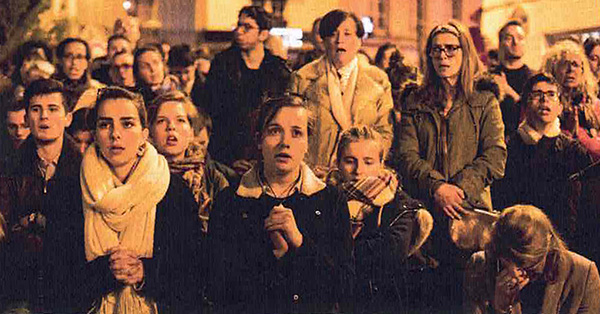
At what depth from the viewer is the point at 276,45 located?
818cm

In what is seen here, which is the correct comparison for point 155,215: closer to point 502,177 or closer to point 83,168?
point 83,168

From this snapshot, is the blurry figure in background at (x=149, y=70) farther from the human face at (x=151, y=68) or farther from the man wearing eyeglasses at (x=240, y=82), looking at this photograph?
the man wearing eyeglasses at (x=240, y=82)

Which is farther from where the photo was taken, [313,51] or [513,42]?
[313,51]

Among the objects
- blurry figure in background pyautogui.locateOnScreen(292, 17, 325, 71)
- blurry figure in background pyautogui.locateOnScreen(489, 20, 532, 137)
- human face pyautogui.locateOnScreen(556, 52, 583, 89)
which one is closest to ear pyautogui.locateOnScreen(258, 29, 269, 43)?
blurry figure in background pyautogui.locateOnScreen(292, 17, 325, 71)

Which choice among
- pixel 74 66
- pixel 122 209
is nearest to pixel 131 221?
pixel 122 209

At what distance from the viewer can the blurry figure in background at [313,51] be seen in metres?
7.96

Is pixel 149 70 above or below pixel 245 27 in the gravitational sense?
below

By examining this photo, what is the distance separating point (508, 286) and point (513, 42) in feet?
7.15

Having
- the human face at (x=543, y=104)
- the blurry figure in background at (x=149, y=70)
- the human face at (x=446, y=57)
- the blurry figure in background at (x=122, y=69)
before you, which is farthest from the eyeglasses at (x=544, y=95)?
the blurry figure in background at (x=122, y=69)

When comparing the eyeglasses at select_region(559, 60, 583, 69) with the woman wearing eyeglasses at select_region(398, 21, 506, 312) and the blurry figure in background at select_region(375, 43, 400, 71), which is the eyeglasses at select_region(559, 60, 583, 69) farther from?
the blurry figure in background at select_region(375, 43, 400, 71)

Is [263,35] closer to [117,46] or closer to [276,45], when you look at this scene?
[276,45]

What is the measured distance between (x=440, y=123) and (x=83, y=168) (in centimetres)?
203

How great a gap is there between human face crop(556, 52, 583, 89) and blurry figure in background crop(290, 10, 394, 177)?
44.6 inches

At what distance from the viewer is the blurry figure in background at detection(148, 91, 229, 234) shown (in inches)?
270
